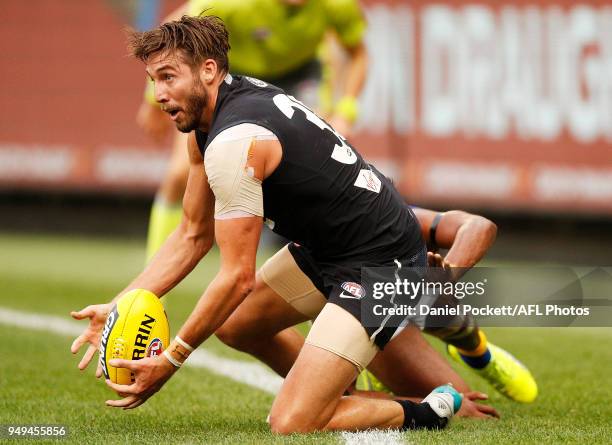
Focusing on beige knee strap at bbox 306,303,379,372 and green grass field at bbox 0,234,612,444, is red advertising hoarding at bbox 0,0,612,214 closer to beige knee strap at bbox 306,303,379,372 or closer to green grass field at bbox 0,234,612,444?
green grass field at bbox 0,234,612,444

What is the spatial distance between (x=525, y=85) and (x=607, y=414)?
27.7 ft

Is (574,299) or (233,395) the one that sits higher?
(574,299)

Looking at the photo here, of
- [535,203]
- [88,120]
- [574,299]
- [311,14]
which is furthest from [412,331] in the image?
[88,120]

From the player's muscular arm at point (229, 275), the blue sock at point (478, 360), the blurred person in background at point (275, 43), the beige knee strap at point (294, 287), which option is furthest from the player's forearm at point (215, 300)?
the blurred person in background at point (275, 43)

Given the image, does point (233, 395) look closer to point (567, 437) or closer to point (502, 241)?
point (567, 437)

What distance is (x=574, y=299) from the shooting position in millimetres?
5785

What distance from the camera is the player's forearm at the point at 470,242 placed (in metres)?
5.71

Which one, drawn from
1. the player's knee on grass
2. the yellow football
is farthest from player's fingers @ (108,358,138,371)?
the player's knee on grass

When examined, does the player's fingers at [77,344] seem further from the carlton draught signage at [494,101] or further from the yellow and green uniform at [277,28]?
the carlton draught signage at [494,101]

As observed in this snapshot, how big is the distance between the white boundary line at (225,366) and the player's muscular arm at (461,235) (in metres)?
1.08

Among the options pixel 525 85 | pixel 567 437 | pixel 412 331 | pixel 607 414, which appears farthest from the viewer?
pixel 525 85

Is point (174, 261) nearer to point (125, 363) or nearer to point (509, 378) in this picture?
point (125, 363)

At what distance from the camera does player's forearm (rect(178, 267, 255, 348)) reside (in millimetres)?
4809

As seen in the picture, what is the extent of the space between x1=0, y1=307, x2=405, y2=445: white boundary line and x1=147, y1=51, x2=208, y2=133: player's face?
59.1 inches
